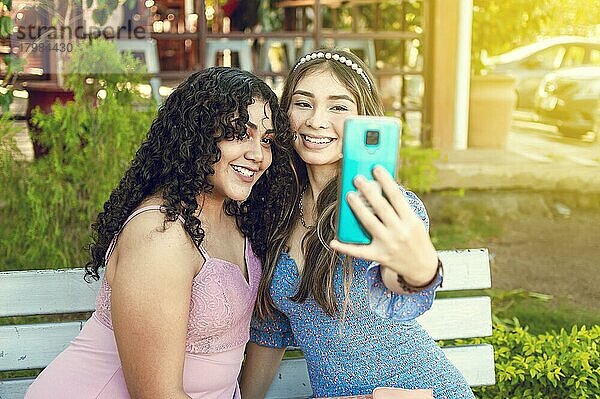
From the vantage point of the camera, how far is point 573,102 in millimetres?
9188

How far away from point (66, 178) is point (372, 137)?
289 centimetres

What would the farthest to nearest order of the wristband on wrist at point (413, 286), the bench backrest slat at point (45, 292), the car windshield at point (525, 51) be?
1. the car windshield at point (525, 51)
2. the bench backrest slat at point (45, 292)
3. the wristband on wrist at point (413, 286)

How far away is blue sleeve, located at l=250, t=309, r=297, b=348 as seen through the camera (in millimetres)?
2391

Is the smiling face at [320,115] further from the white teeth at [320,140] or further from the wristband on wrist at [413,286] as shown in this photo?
the wristband on wrist at [413,286]

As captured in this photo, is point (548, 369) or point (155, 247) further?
point (548, 369)

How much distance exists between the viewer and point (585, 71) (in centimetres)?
924

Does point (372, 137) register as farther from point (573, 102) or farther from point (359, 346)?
point (573, 102)

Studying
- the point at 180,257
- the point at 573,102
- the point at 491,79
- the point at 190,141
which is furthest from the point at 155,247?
the point at 573,102

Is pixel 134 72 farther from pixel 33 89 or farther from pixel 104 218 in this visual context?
pixel 104 218

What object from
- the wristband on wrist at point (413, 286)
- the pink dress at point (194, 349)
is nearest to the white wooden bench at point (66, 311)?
the pink dress at point (194, 349)

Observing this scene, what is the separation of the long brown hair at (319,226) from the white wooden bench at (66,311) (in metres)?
0.56

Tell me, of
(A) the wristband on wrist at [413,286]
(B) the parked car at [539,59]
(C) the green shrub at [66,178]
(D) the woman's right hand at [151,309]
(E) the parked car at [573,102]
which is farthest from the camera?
(B) the parked car at [539,59]

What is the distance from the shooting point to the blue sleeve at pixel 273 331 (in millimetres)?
2391

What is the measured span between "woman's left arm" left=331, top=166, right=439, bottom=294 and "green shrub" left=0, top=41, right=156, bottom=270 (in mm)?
2775
